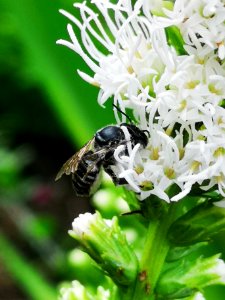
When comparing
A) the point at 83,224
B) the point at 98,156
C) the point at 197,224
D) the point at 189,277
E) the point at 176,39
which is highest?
the point at 176,39

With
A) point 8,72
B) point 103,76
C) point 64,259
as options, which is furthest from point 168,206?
point 8,72

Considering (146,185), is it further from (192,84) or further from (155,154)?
(192,84)

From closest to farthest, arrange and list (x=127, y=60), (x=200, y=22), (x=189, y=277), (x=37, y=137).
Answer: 1. (x=200, y=22)
2. (x=127, y=60)
3. (x=189, y=277)
4. (x=37, y=137)

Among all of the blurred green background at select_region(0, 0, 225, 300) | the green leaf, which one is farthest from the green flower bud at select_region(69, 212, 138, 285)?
Answer: the blurred green background at select_region(0, 0, 225, 300)

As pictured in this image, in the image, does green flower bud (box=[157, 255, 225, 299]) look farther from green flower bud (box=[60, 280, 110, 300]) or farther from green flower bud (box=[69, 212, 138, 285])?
green flower bud (box=[60, 280, 110, 300])

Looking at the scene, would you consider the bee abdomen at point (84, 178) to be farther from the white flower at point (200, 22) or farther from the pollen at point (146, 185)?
the white flower at point (200, 22)

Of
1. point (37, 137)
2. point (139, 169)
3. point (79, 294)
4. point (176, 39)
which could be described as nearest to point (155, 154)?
point (139, 169)
